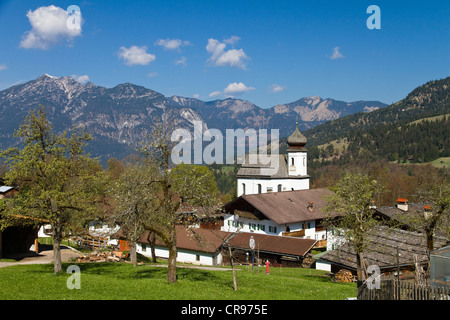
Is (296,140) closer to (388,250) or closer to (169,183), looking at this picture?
(388,250)

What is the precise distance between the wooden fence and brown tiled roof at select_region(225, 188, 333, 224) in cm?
3741

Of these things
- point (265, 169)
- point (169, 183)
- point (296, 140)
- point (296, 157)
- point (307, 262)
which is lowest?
point (307, 262)

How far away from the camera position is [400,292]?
17.9 metres

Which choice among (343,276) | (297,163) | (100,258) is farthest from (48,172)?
(297,163)

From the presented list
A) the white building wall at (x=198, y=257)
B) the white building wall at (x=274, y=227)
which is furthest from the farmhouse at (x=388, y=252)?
the white building wall at (x=274, y=227)

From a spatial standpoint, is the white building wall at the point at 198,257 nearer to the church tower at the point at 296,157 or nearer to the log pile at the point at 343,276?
the log pile at the point at 343,276

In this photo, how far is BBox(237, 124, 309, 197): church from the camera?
86562 mm

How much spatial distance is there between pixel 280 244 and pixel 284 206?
14948mm

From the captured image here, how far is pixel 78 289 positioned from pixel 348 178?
65.5 feet

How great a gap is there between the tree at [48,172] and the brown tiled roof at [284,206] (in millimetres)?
36674

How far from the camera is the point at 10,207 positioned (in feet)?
76.7

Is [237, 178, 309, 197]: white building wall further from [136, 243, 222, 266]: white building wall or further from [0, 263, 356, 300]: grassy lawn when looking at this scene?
[0, 263, 356, 300]: grassy lawn

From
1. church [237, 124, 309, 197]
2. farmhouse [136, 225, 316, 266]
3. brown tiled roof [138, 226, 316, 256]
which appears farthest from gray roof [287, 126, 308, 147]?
farmhouse [136, 225, 316, 266]
